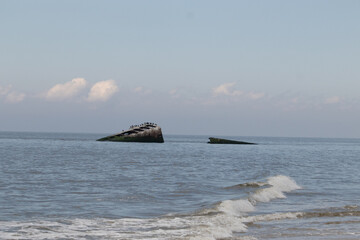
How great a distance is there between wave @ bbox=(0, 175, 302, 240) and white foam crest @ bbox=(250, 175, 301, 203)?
14.7 feet

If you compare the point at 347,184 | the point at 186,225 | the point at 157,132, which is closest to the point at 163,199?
the point at 186,225

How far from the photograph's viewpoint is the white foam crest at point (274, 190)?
2318cm

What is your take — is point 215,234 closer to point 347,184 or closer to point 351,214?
point 351,214

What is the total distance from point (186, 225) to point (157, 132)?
89.1 m

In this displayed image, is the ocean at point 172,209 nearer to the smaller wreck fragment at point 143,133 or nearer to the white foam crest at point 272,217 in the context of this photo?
the white foam crest at point 272,217

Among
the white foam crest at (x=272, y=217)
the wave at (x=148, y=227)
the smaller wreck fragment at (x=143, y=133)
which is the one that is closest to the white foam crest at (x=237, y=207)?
the wave at (x=148, y=227)

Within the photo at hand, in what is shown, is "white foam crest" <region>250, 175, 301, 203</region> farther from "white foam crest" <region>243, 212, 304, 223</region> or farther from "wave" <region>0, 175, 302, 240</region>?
"wave" <region>0, 175, 302, 240</region>

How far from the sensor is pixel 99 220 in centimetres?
1631

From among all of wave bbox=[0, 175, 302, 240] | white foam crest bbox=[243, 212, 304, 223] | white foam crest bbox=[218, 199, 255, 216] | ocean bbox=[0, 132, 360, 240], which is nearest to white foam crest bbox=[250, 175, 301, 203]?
ocean bbox=[0, 132, 360, 240]

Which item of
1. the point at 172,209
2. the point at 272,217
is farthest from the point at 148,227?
the point at 272,217

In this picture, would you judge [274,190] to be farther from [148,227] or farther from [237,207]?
[148,227]

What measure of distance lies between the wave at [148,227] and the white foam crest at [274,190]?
176 inches

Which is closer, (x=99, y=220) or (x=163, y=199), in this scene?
(x=99, y=220)

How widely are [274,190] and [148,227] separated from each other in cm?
1216
